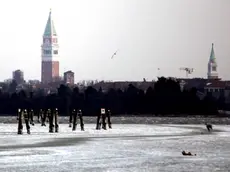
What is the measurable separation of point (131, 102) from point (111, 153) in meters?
124

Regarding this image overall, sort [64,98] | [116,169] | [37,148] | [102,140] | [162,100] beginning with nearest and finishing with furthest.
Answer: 1. [116,169]
2. [37,148]
3. [102,140]
4. [162,100]
5. [64,98]

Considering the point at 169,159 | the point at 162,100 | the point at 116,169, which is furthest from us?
the point at 162,100

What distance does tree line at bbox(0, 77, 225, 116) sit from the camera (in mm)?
168250

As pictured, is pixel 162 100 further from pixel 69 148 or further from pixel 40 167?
pixel 40 167

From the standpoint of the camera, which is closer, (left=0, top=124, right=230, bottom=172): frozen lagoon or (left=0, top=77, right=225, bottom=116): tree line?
(left=0, top=124, right=230, bottom=172): frozen lagoon

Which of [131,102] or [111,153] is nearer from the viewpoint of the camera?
[111,153]

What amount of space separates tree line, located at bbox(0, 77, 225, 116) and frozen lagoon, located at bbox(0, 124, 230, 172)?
3908 inches

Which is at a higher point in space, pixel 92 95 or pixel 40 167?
pixel 92 95

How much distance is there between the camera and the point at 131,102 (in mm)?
174750

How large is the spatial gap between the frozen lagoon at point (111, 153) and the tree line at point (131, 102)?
99.3 m

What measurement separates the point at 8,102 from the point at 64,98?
10701 millimetres

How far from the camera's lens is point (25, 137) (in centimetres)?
6525

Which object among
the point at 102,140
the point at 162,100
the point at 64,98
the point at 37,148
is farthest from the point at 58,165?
the point at 64,98

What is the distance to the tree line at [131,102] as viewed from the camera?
16825 centimetres
